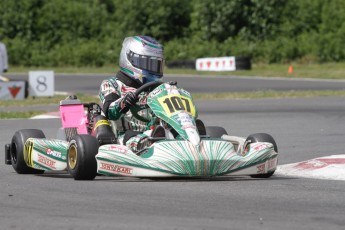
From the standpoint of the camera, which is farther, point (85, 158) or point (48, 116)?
point (48, 116)

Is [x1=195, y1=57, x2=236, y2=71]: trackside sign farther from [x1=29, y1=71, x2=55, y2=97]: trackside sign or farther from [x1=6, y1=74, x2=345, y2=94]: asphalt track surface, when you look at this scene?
[x1=29, y1=71, x2=55, y2=97]: trackside sign

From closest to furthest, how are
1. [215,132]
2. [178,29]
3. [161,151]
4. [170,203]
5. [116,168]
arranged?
[170,203], [161,151], [116,168], [215,132], [178,29]

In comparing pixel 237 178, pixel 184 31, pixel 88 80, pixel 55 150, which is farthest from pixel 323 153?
pixel 184 31

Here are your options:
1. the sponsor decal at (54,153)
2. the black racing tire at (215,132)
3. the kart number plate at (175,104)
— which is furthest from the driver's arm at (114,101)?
the black racing tire at (215,132)

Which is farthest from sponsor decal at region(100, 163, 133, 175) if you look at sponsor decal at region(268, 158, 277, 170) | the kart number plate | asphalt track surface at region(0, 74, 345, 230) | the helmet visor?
the helmet visor

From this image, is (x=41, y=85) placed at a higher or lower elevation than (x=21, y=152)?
lower

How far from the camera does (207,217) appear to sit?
6832 mm

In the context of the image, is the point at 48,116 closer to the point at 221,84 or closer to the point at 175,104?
the point at 175,104

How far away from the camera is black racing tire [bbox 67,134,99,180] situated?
930 centimetres

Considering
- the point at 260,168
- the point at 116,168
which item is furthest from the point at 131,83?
the point at 260,168

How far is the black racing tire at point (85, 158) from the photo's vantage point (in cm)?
930

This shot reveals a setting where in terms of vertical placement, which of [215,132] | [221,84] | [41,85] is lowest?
[221,84]

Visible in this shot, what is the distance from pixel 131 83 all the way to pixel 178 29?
37.9 meters

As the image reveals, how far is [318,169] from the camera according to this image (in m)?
9.89
